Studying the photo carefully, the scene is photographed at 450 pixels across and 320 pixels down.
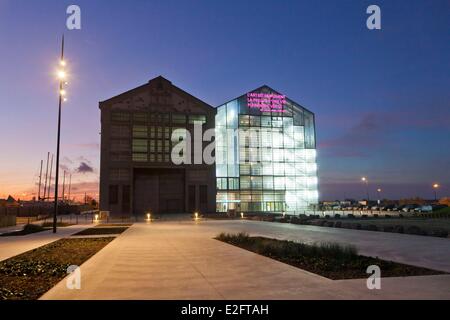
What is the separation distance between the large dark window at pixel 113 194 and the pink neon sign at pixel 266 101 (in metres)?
35.2

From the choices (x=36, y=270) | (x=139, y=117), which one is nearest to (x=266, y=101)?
(x=139, y=117)

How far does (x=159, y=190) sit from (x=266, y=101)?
3238cm

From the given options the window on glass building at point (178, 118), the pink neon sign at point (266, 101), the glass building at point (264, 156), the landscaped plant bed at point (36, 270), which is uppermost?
the pink neon sign at point (266, 101)

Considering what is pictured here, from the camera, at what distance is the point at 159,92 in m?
84.7

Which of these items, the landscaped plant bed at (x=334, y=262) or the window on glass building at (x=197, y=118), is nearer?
the landscaped plant bed at (x=334, y=262)

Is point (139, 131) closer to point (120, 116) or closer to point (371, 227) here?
point (120, 116)

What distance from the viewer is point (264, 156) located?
86.8 meters

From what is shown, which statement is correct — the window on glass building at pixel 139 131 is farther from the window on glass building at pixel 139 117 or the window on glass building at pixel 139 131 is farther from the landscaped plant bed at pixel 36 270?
the landscaped plant bed at pixel 36 270

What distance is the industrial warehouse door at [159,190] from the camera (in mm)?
82938

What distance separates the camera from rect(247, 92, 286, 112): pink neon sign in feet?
282
